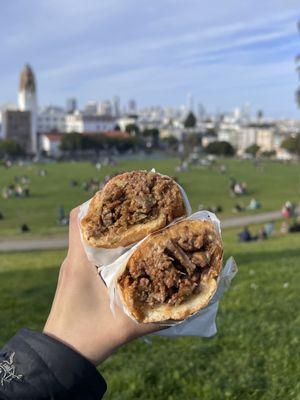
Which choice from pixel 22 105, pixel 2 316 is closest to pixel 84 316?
pixel 2 316

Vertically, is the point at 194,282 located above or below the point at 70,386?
above

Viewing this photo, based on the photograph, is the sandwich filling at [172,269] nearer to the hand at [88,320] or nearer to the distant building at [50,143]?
the hand at [88,320]

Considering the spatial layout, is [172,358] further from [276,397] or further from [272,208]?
[272,208]

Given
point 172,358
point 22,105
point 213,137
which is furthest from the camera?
point 213,137

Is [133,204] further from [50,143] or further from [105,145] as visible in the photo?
A: [50,143]

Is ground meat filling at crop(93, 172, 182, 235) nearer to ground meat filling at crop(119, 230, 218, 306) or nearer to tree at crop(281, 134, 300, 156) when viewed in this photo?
ground meat filling at crop(119, 230, 218, 306)

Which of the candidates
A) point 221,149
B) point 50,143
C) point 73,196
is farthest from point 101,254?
point 50,143
